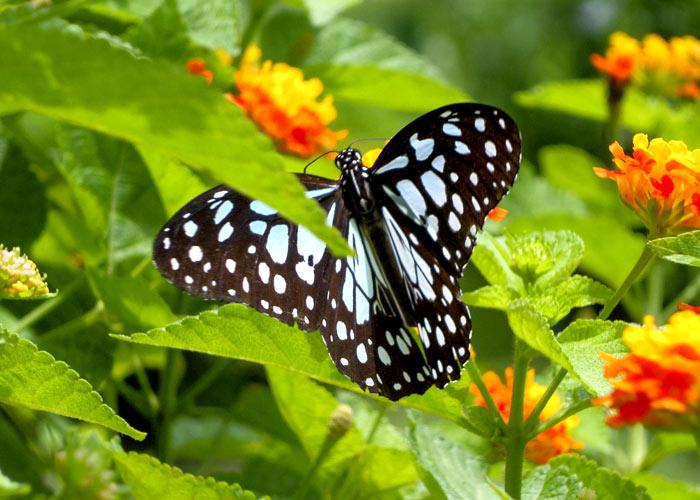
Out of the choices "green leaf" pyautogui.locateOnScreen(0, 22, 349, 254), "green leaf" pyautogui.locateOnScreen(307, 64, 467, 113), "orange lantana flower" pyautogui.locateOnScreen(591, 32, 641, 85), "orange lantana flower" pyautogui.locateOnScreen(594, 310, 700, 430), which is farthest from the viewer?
"orange lantana flower" pyautogui.locateOnScreen(591, 32, 641, 85)

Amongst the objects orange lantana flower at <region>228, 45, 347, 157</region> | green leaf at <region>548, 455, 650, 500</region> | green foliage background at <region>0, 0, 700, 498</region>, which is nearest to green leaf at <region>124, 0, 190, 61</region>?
green foliage background at <region>0, 0, 700, 498</region>

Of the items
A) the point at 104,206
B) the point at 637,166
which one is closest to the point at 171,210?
the point at 104,206

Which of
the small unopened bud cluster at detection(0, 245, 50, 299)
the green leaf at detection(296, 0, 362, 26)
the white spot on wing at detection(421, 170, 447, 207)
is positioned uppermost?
the green leaf at detection(296, 0, 362, 26)

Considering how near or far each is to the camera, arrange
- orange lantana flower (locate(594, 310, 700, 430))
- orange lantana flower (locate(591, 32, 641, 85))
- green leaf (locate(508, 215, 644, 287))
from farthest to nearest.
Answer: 1. orange lantana flower (locate(591, 32, 641, 85))
2. green leaf (locate(508, 215, 644, 287))
3. orange lantana flower (locate(594, 310, 700, 430))

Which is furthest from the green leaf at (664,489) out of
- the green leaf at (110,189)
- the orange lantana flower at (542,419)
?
the green leaf at (110,189)

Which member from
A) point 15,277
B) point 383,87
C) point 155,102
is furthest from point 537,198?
point 155,102

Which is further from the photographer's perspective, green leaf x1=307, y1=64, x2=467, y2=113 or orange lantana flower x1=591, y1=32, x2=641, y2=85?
orange lantana flower x1=591, y1=32, x2=641, y2=85

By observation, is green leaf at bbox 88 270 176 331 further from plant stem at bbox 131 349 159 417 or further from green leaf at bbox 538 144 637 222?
green leaf at bbox 538 144 637 222

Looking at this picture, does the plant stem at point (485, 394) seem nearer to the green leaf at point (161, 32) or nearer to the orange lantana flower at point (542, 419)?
the orange lantana flower at point (542, 419)
